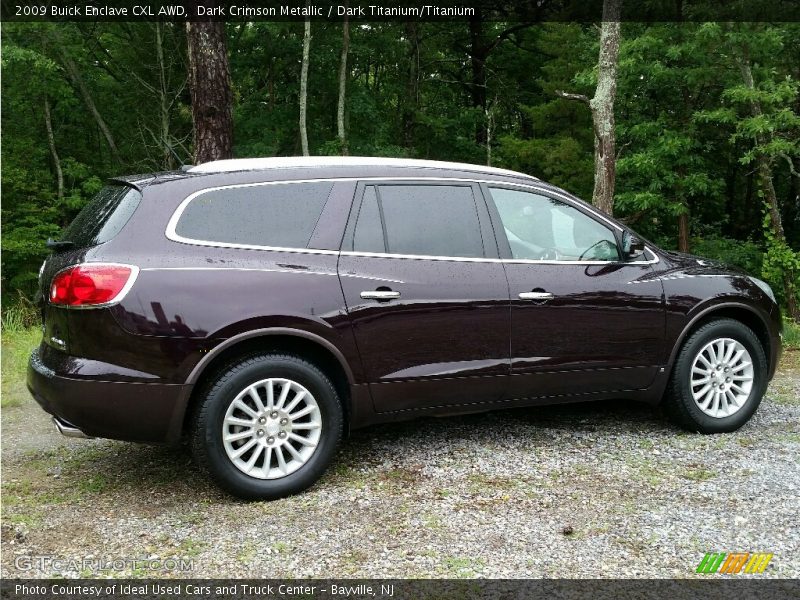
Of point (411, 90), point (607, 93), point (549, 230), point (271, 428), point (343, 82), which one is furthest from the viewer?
point (411, 90)

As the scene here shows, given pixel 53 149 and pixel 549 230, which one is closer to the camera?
pixel 549 230

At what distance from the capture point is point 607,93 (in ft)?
33.3

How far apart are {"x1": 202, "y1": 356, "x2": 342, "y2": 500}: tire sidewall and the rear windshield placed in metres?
1.01

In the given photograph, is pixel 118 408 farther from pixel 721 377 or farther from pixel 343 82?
pixel 343 82

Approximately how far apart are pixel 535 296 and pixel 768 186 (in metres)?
13.5

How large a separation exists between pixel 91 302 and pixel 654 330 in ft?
11.5

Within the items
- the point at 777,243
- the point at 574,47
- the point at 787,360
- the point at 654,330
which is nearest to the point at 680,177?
the point at 777,243

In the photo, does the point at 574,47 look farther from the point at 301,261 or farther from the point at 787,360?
the point at 301,261

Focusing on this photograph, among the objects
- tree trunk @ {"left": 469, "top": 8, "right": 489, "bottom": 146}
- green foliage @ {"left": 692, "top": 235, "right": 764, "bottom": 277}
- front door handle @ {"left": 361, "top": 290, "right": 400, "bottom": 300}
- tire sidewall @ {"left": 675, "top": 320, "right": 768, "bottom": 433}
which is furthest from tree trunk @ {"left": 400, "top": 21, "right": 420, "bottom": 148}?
front door handle @ {"left": 361, "top": 290, "right": 400, "bottom": 300}

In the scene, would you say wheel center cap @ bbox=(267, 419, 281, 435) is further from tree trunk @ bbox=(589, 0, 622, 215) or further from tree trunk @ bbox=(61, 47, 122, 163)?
tree trunk @ bbox=(61, 47, 122, 163)

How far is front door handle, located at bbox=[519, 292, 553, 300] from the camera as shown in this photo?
15.3ft

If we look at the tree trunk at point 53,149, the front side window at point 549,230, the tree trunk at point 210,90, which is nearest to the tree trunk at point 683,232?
the tree trunk at point 210,90

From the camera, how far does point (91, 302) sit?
3787 millimetres

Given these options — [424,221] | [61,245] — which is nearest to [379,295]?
[424,221]
